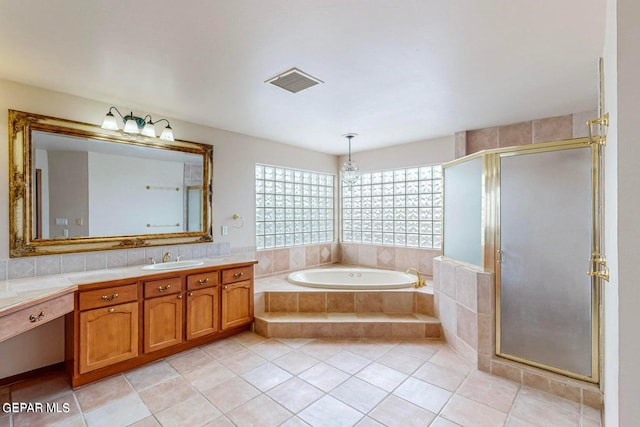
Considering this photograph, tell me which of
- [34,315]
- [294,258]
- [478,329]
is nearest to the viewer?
[34,315]

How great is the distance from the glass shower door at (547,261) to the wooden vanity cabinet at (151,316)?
8.28 ft

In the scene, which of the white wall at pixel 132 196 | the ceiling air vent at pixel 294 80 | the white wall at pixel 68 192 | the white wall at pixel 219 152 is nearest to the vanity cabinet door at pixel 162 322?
the white wall at pixel 132 196

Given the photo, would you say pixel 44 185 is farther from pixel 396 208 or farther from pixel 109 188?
pixel 396 208

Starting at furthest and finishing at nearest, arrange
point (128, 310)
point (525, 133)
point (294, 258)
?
point (294, 258)
point (525, 133)
point (128, 310)

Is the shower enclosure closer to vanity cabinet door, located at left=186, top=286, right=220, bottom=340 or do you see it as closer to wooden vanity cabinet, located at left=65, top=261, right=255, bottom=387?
wooden vanity cabinet, located at left=65, top=261, right=255, bottom=387

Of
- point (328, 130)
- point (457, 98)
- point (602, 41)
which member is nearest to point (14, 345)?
point (328, 130)

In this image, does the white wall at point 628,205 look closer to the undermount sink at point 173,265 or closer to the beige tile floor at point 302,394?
the beige tile floor at point 302,394

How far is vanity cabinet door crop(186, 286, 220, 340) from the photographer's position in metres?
2.82

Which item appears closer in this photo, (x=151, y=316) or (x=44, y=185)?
(x=44, y=185)

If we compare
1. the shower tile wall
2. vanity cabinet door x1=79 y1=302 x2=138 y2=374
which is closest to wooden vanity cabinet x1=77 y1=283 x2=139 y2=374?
vanity cabinet door x1=79 y1=302 x2=138 y2=374

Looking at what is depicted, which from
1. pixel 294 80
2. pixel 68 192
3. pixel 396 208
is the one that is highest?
pixel 294 80

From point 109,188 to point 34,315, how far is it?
131 cm

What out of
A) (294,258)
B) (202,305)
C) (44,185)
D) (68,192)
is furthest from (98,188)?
(294,258)

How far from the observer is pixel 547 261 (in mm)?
2270
